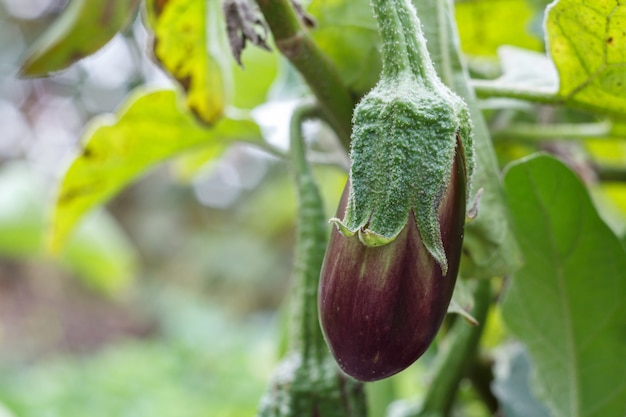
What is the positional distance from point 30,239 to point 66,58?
2.93 m

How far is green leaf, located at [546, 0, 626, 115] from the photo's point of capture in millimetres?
393

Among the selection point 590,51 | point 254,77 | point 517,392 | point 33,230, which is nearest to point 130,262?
point 33,230

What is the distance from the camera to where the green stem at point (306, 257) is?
42 centimetres

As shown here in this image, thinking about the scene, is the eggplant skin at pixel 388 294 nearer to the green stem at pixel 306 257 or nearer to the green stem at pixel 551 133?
the green stem at pixel 306 257

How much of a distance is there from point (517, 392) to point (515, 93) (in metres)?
0.28

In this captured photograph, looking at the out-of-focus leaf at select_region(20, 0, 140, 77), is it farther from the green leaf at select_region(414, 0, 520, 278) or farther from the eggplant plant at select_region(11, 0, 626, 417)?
the green leaf at select_region(414, 0, 520, 278)

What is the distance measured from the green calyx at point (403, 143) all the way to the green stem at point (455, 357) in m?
0.22

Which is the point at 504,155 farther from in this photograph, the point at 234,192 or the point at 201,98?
the point at 234,192

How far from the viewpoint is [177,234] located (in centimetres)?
765

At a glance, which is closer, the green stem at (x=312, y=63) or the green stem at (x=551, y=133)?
the green stem at (x=312, y=63)

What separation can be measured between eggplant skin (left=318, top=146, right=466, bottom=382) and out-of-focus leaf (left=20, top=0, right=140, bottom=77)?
7.2 inches

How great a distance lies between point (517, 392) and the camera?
2.05 ft

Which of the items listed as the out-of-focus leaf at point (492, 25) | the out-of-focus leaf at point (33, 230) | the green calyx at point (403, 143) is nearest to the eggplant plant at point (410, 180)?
the green calyx at point (403, 143)

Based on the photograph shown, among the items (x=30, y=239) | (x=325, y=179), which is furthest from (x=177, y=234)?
(x=325, y=179)
